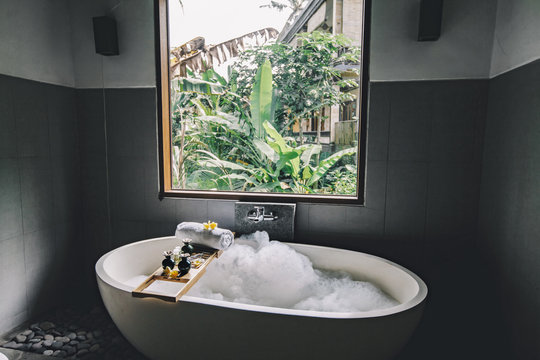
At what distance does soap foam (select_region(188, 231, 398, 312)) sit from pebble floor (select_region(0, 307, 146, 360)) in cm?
59

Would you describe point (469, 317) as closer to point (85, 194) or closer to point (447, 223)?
point (447, 223)

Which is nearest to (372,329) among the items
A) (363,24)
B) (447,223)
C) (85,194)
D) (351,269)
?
(351,269)

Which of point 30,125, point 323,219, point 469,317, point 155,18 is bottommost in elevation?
point 469,317

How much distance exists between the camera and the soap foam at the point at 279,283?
5.34 ft

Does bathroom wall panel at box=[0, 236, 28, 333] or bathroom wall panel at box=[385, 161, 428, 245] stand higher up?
bathroom wall panel at box=[385, 161, 428, 245]

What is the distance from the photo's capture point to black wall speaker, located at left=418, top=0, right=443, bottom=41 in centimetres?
166

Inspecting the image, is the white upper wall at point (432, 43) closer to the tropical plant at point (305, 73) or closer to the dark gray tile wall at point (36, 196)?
the tropical plant at point (305, 73)

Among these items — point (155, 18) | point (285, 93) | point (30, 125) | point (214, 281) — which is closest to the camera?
point (214, 281)

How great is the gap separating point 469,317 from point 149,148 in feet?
7.89

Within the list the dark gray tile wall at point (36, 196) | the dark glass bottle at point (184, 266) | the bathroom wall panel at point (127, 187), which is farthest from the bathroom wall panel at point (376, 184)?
the dark gray tile wall at point (36, 196)

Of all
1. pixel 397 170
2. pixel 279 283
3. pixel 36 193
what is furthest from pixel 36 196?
pixel 397 170

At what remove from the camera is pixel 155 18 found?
2049 millimetres

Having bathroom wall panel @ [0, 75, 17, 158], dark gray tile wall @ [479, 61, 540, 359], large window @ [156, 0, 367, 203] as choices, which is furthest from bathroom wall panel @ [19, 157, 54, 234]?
dark gray tile wall @ [479, 61, 540, 359]

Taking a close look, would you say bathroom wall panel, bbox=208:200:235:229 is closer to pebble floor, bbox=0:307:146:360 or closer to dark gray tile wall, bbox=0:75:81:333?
pebble floor, bbox=0:307:146:360
